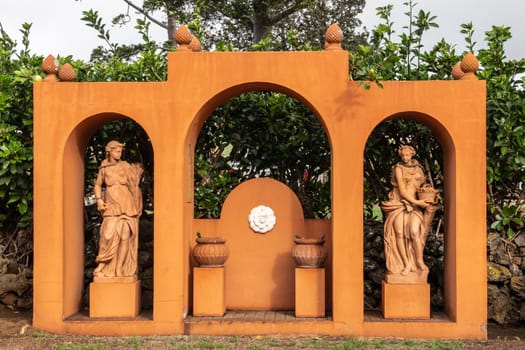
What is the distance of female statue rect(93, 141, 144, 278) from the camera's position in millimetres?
7992

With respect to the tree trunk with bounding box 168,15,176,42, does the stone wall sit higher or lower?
lower

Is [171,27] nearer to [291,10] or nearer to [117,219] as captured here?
[291,10]

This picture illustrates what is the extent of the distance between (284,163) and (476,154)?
3.04 metres

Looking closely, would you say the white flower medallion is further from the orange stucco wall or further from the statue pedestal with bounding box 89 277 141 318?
the statue pedestal with bounding box 89 277 141 318

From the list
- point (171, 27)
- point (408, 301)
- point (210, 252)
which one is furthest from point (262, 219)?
point (171, 27)

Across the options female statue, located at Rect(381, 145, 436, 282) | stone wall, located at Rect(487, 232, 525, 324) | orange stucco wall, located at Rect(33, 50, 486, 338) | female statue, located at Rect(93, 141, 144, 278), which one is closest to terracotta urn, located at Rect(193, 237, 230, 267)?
orange stucco wall, located at Rect(33, 50, 486, 338)

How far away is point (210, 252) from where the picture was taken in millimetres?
7969

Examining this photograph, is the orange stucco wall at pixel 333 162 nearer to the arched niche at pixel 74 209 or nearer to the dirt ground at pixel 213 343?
the arched niche at pixel 74 209

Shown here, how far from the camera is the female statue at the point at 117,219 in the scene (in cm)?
799

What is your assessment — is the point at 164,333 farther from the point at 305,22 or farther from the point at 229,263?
the point at 305,22

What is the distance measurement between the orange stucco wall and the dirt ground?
22 cm

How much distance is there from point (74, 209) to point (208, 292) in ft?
6.30

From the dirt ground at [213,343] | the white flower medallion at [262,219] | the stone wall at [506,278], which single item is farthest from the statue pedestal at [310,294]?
the stone wall at [506,278]

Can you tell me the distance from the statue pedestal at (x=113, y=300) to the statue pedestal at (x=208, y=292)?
740 mm
